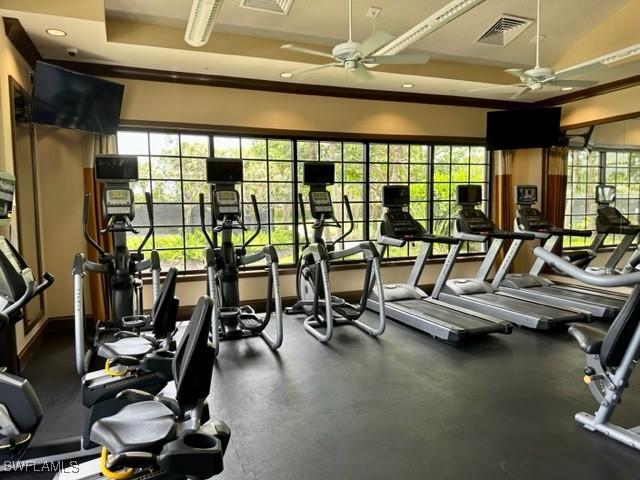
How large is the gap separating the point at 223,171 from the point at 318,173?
121cm

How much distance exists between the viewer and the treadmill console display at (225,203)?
4934mm

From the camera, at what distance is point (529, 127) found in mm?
7156

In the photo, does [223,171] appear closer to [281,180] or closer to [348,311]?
[281,180]

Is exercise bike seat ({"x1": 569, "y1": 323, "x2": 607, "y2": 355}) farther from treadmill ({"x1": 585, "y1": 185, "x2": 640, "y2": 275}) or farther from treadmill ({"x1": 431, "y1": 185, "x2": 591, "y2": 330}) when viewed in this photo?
treadmill ({"x1": 585, "y1": 185, "x2": 640, "y2": 275})

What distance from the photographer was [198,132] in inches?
233

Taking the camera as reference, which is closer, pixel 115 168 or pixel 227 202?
pixel 115 168

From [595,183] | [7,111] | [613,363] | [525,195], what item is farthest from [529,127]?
[7,111]

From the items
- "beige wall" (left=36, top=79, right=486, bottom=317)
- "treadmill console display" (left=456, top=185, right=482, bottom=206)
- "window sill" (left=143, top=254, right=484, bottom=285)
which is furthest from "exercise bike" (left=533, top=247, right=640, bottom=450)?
"beige wall" (left=36, top=79, right=486, bottom=317)

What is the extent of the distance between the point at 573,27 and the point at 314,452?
6.27m

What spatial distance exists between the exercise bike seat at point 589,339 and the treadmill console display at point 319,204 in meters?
3.14

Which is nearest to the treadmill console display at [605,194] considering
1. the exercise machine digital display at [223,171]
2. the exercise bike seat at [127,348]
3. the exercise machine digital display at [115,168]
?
the exercise machine digital display at [223,171]

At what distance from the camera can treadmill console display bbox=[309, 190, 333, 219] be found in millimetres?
5465

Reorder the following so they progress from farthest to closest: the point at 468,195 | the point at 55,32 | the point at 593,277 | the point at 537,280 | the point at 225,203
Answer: the point at 537,280, the point at 468,195, the point at 225,203, the point at 55,32, the point at 593,277

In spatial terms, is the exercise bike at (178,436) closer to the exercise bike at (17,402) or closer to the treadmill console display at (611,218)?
the exercise bike at (17,402)
